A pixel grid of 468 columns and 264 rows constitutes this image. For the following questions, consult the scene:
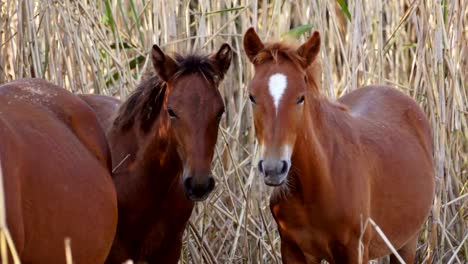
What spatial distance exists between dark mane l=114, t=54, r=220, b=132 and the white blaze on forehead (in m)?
0.61

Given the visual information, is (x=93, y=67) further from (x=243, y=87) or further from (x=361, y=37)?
(x=361, y=37)

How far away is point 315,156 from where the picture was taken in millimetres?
4801

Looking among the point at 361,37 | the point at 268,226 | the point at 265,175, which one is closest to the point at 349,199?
the point at 265,175

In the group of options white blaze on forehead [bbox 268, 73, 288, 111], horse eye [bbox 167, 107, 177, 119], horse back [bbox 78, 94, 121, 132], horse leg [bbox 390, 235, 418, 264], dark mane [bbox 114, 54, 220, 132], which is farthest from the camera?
horse leg [bbox 390, 235, 418, 264]

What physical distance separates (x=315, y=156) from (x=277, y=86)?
0.50m

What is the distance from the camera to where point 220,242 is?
6.18 meters

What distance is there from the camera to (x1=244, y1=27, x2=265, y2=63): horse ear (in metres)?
4.77

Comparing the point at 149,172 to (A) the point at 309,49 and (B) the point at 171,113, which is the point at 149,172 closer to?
(B) the point at 171,113

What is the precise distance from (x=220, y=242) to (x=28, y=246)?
2.62m

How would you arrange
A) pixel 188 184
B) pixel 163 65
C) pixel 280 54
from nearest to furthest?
pixel 280 54 < pixel 188 184 < pixel 163 65

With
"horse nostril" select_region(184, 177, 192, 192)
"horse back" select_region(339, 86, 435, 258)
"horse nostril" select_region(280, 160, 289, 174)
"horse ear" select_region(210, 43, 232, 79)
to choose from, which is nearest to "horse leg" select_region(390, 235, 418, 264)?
"horse back" select_region(339, 86, 435, 258)

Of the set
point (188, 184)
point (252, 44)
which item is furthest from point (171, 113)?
point (252, 44)

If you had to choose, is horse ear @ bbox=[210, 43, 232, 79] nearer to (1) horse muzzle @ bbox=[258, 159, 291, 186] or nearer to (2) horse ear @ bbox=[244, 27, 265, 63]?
(2) horse ear @ bbox=[244, 27, 265, 63]

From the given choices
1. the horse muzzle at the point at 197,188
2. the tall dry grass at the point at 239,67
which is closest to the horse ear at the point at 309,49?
the horse muzzle at the point at 197,188
